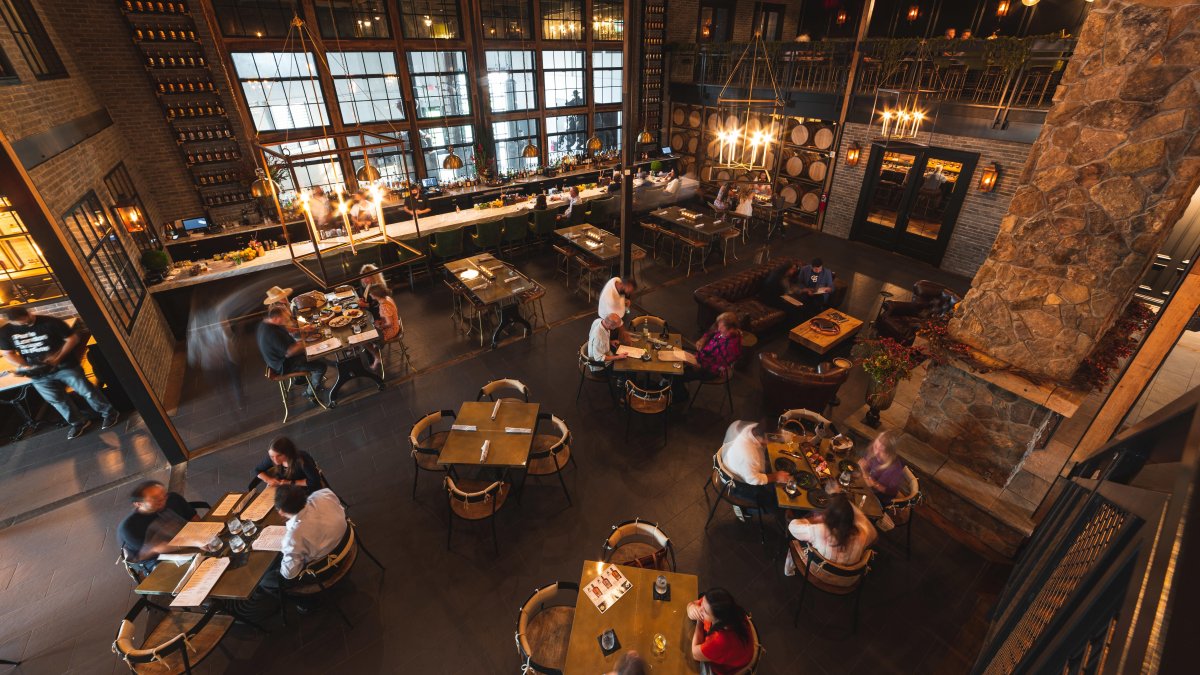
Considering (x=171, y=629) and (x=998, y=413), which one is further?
(x=998, y=413)

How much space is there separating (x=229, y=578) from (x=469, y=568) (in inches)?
75.3

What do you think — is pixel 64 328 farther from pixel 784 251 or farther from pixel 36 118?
pixel 784 251

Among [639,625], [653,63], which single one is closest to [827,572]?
[639,625]

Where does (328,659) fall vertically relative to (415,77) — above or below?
below

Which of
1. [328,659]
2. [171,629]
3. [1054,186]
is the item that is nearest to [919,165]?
[1054,186]

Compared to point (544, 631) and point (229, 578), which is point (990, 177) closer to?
point (544, 631)

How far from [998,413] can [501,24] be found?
42.5ft

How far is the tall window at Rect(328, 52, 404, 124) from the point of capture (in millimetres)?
10625

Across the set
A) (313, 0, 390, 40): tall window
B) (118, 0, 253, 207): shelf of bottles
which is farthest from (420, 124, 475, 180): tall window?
(118, 0, 253, 207): shelf of bottles

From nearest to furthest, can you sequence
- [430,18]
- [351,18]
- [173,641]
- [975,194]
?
[173,641]
[975,194]
[351,18]
[430,18]

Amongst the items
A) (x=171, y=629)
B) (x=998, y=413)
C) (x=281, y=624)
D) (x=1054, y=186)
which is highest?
(x=1054, y=186)

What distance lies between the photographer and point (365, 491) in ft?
18.2

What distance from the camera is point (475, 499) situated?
457 cm

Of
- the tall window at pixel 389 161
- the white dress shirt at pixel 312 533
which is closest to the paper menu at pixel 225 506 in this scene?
the white dress shirt at pixel 312 533
